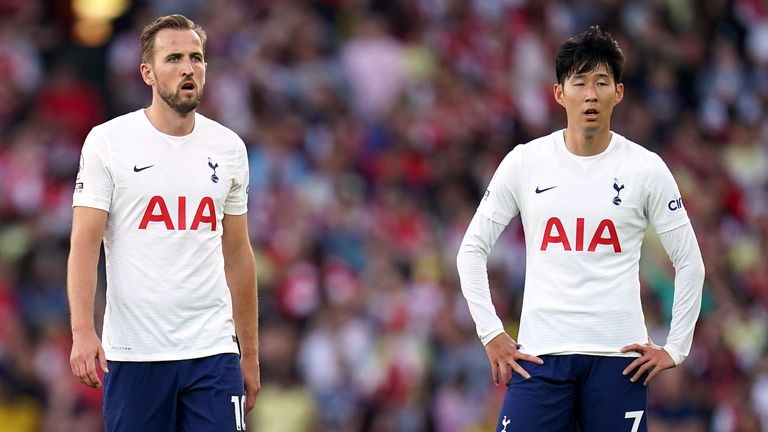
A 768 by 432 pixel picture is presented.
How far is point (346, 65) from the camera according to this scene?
15.7 m

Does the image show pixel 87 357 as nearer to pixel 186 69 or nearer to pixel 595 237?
pixel 186 69

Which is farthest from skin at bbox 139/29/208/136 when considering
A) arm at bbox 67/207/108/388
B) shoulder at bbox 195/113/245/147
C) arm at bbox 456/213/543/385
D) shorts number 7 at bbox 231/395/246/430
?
arm at bbox 456/213/543/385

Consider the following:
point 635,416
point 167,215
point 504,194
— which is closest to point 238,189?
point 167,215

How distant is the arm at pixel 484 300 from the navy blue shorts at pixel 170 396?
1192 mm

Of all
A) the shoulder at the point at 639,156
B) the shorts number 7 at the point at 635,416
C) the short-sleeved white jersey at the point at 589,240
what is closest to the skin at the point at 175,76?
the short-sleeved white jersey at the point at 589,240

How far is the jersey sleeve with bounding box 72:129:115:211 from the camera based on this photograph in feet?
22.6

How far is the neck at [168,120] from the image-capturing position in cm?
712

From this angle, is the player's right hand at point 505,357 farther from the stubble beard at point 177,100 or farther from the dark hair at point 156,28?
the dark hair at point 156,28

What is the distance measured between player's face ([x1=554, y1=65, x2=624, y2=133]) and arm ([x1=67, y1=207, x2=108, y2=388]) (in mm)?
2200

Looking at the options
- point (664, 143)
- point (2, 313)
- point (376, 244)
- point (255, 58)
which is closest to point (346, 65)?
point (255, 58)

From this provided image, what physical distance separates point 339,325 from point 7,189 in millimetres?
3267

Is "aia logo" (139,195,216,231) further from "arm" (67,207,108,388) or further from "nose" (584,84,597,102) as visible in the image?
"nose" (584,84,597,102)

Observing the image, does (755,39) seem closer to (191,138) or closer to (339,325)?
(339,325)

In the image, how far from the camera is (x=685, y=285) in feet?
23.5
